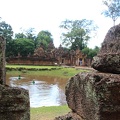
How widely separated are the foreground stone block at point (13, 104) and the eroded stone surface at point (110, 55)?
3.59 ft

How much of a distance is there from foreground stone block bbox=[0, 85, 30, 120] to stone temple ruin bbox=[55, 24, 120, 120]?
78 cm

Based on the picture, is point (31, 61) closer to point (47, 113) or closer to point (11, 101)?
point (47, 113)

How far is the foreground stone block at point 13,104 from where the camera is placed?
304 cm

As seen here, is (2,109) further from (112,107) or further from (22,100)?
(112,107)

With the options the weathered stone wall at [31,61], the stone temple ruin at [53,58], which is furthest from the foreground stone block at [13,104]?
the weathered stone wall at [31,61]

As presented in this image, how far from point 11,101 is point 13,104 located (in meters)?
0.04

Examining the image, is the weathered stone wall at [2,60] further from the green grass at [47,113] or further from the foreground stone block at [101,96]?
the green grass at [47,113]

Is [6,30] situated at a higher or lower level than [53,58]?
higher

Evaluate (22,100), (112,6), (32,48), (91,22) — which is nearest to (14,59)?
(32,48)

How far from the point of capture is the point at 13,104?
3.07 m

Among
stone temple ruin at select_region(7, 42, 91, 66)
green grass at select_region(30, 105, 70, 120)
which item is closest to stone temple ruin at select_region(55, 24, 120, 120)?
green grass at select_region(30, 105, 70, 120)

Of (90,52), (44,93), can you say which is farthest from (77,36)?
(44,93)

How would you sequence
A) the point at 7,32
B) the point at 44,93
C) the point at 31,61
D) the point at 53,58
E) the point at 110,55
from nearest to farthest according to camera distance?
the point at 110,55, the point at 44,93, the point at 31,61, the point at 53,58, the point at 7,32

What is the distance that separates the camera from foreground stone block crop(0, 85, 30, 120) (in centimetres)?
304
